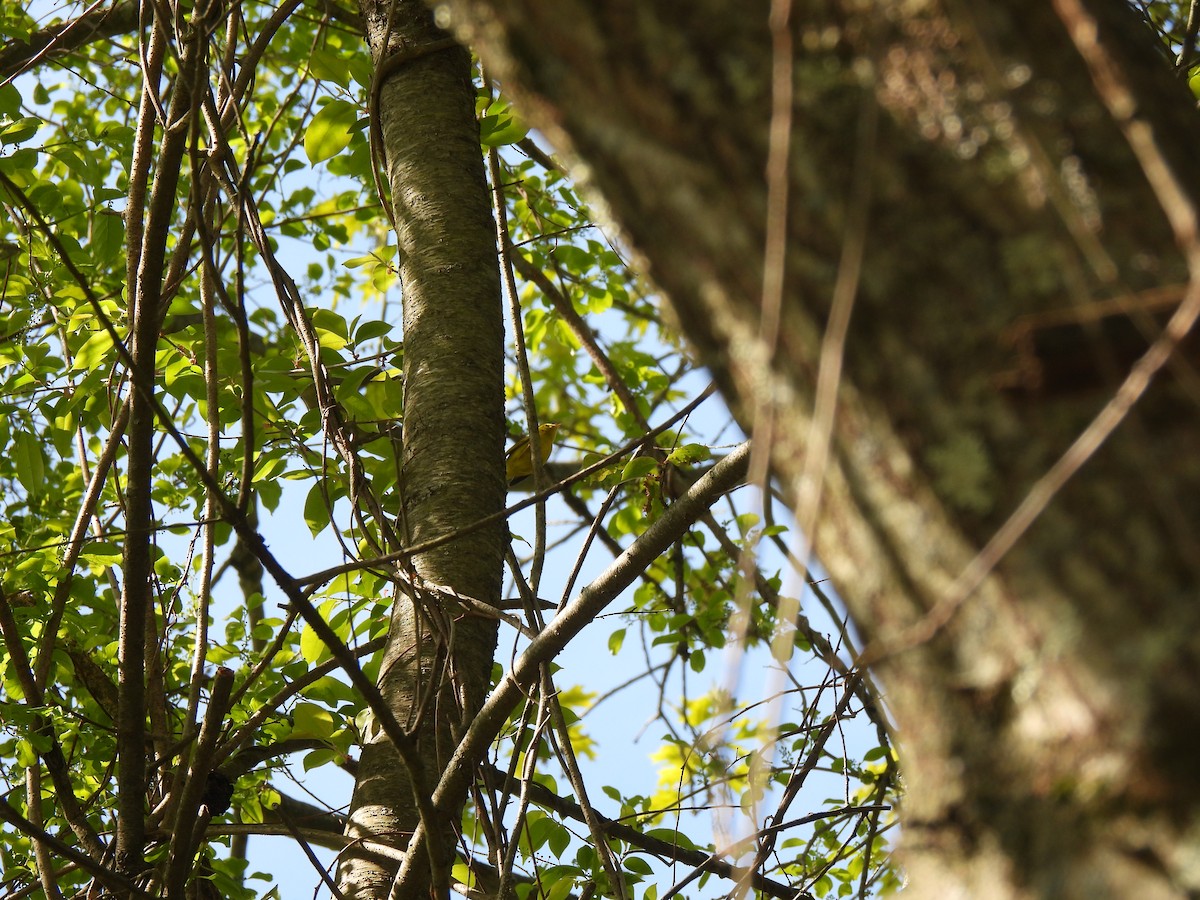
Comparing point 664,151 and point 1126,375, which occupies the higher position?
point 664,151

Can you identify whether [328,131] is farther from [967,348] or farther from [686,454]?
[967,348]

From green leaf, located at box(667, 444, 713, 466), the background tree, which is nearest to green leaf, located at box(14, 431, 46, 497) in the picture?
the background tree

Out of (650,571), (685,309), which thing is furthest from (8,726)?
(650,571)

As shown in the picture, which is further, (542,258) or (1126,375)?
(542,258)

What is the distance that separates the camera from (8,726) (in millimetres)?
1776

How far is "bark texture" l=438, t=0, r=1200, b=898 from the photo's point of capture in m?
0.48

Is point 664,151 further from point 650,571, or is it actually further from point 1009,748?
point 650,571

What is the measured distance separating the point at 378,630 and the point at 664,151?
1.69 meters

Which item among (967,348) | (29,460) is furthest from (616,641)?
(967,348)

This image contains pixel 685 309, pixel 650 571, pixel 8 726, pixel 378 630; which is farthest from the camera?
pixel 650 571

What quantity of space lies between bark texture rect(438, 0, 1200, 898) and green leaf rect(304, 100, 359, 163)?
1.59m

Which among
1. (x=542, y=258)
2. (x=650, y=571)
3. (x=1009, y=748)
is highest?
(x=542, y=258)

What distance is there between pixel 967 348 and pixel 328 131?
5.95 ft

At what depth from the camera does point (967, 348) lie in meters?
0.52
